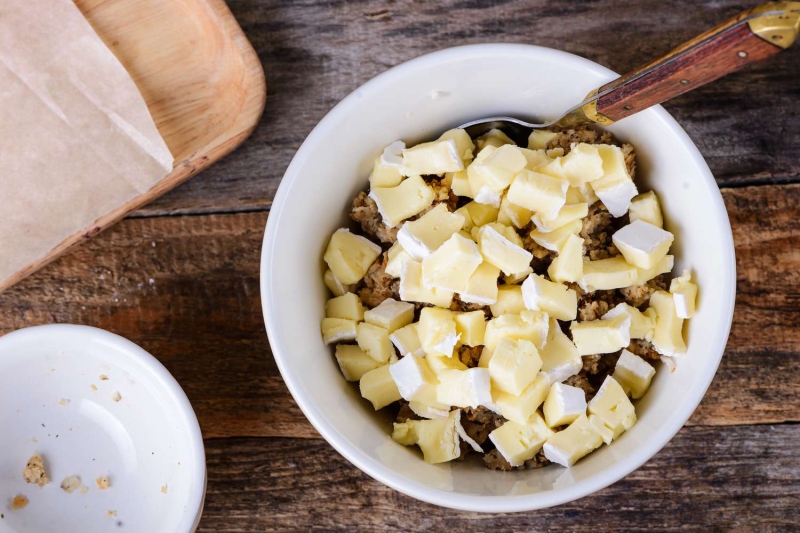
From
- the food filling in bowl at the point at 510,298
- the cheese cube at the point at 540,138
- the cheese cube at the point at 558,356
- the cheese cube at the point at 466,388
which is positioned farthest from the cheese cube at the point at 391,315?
the cheese cube at the point at 540,138

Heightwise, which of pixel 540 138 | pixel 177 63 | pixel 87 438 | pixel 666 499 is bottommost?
pixel 666 499

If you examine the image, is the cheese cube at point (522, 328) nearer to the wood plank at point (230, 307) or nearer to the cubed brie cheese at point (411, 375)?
the cubed brie cheese at point (411, 375)

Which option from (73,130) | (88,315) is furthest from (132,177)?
(88,315)

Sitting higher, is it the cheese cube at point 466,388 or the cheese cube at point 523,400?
the cheese cube at point 466,388

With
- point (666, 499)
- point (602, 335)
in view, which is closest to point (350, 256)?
point (602, 335)

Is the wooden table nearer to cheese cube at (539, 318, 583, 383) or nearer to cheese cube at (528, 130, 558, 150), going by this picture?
cheese cube at (528, 130, 558, 150)

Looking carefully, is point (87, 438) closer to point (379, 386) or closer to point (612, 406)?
point (379, 386)
